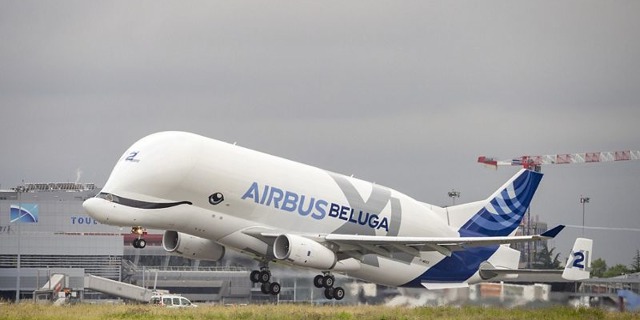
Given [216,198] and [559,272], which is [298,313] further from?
[559,272]

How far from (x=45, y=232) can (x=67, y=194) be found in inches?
809

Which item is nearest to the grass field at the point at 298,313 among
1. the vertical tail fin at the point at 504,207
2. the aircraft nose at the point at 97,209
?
the aircraft nose at the point at 97,209

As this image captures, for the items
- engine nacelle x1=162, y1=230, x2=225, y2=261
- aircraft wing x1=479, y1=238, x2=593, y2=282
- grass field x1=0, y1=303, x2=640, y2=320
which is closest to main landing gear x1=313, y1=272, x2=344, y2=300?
grass field x1=0, y1=303, x2=640, y2=320

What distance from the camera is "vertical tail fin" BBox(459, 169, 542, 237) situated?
71.9 metres

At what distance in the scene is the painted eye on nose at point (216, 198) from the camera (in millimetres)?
60938

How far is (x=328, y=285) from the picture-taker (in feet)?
216

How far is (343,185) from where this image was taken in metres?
65.8

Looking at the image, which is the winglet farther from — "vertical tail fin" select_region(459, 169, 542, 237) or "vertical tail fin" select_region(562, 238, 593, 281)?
"vertical tail fin" select_region(459, 169, 542, 237)

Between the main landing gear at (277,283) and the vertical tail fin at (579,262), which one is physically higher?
the vertical tail fin at (579,262)

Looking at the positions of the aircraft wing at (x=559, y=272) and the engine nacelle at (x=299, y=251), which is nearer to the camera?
the engine nacelle at (x=299, y=251)

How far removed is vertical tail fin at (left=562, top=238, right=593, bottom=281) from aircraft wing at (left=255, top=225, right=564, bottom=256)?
5.70m

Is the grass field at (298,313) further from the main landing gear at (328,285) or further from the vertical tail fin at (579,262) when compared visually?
the vertical tail fin at (579,262)

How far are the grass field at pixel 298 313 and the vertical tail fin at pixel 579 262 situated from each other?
193 inches

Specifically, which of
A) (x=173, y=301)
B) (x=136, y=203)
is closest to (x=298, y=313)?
(x=136, y=203)
